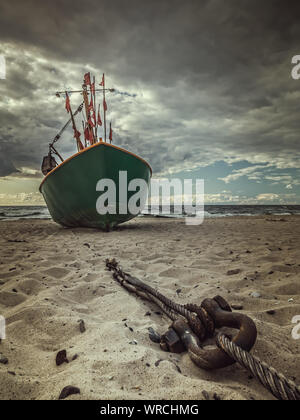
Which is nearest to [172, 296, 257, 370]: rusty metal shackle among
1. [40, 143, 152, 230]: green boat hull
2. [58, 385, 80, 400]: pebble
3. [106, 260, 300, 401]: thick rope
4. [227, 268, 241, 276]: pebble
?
[106, 260, 300, 401]: thick rope

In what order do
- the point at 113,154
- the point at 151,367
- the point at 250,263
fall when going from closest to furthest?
the point at 151,367
the point at 250,263
the point at 113,154

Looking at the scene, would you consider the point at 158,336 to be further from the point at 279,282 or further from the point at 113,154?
the point at 113,154

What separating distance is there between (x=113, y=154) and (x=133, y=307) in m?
4.36

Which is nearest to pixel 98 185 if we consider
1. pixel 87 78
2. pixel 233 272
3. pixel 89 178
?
pixel 89 178

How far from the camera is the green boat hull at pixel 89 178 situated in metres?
5.35

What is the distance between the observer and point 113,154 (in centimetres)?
538

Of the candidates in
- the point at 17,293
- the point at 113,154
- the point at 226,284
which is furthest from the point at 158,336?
the point at 113,154

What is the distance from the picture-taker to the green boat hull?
535 cm

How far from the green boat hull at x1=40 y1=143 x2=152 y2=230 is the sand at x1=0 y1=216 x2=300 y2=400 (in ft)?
9.18

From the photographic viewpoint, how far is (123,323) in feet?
4.66

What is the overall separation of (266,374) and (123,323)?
0.88 meters

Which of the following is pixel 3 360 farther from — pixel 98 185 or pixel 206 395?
pixel 98 185

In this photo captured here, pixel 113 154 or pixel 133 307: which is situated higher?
pixel 113 154
